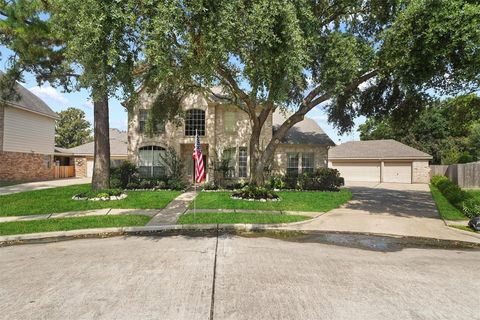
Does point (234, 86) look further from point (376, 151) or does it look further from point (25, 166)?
point (376, 151)

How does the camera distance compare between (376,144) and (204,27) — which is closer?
(204,27)

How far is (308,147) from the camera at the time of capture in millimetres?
23500

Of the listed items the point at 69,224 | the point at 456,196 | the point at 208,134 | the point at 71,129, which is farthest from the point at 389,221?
the point at 71,129

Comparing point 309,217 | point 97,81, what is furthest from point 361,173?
point 97,81

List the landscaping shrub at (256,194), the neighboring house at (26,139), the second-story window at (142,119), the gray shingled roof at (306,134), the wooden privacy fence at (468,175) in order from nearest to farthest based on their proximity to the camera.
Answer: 1. the landscaping shrub at (256,194)
2. the second-story window at (142,119)
3. the gray shingled roof at (306,134)
4. the wooden privacy fence at (468,175)
5. the neighboring house at (26,139)

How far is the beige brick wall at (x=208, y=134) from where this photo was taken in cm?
2197

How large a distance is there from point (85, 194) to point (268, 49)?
10916 mm

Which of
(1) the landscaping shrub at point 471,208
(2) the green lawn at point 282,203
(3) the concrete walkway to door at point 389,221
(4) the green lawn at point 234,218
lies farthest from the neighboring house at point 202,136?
(1) the landscaping shrub at point 471,208

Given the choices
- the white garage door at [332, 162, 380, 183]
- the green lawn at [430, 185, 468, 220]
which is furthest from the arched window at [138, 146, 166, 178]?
the white garage door at [332, 162, 380, 183]

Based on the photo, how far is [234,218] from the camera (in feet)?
36.1

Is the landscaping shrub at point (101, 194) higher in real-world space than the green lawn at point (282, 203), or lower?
higher

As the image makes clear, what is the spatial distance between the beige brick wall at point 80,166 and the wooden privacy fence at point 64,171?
15.3 inches

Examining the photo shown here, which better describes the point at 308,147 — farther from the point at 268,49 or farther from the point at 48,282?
the point at 48,282

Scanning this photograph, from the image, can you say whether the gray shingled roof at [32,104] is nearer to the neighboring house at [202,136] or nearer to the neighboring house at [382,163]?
the neighboring house at [202,136]
